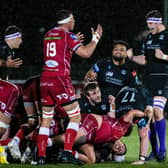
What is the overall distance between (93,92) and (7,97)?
0.92 metres

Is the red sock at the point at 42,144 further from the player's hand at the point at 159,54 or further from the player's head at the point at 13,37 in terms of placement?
the player's hand at the point at 159,54

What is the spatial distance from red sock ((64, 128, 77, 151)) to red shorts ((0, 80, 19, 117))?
Result: 94 centimetres

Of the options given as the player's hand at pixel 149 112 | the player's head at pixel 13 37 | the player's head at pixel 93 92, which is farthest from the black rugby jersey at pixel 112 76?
the player's head at pixel 13 37

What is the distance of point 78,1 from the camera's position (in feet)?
61.7

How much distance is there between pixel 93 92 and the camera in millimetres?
9609

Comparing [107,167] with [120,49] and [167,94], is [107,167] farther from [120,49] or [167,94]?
[167,94]

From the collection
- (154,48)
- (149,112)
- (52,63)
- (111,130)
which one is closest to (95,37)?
(52,63)

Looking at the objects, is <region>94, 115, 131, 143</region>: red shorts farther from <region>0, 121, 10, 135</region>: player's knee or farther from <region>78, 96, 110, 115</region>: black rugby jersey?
<region>0, 121, 10, 135</region>: player's knee

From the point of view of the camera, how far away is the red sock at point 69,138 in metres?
8.84

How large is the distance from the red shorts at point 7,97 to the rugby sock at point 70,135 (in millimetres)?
927

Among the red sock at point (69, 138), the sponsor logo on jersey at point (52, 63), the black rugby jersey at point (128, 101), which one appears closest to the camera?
the red sock at point (69, 138)

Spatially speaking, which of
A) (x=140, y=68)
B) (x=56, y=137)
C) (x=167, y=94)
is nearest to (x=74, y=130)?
(x=56, y=137)

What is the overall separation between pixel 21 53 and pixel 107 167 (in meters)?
9.25

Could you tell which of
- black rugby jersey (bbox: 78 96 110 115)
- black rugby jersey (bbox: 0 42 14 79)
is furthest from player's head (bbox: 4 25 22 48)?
black rugby jersey (bbox: 78 96 110 115)
